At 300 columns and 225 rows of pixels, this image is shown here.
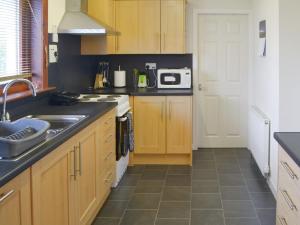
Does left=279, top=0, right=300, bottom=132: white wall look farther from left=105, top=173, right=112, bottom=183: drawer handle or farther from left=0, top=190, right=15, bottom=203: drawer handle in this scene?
left=0, top=190, right=15, bottom=203: drawer handle

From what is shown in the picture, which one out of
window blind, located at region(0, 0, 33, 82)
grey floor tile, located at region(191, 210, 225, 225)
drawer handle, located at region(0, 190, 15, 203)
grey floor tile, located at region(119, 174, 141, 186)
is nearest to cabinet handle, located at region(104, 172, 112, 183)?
grey floor tile, located at region(119, 174, 141, 186)

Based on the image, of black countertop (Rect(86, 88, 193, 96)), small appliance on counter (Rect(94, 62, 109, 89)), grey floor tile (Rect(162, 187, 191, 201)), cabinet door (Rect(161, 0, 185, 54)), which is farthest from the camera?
small appliance on counter (Rect(94, 62, 109, 89))

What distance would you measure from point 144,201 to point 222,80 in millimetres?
2721

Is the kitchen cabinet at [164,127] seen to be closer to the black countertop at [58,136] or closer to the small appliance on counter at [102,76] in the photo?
the small appliance on counter at [102,76]

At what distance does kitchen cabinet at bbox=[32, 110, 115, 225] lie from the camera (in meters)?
2.35

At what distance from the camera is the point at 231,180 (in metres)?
4.83

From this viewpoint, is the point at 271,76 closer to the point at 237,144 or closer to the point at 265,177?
the point at 265,177

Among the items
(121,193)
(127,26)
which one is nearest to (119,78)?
(127,26)

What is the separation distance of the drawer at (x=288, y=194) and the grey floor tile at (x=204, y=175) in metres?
2.20

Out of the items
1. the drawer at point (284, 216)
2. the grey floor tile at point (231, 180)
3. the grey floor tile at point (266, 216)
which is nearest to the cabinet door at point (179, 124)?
the grey floor tile at point (231, 180)

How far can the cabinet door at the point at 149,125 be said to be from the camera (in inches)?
212

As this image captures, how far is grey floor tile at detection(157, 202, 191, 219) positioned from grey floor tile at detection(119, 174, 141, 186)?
2.29 ft

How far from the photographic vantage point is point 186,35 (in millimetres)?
Result: 6141

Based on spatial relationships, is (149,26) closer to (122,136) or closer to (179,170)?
(122,136)
